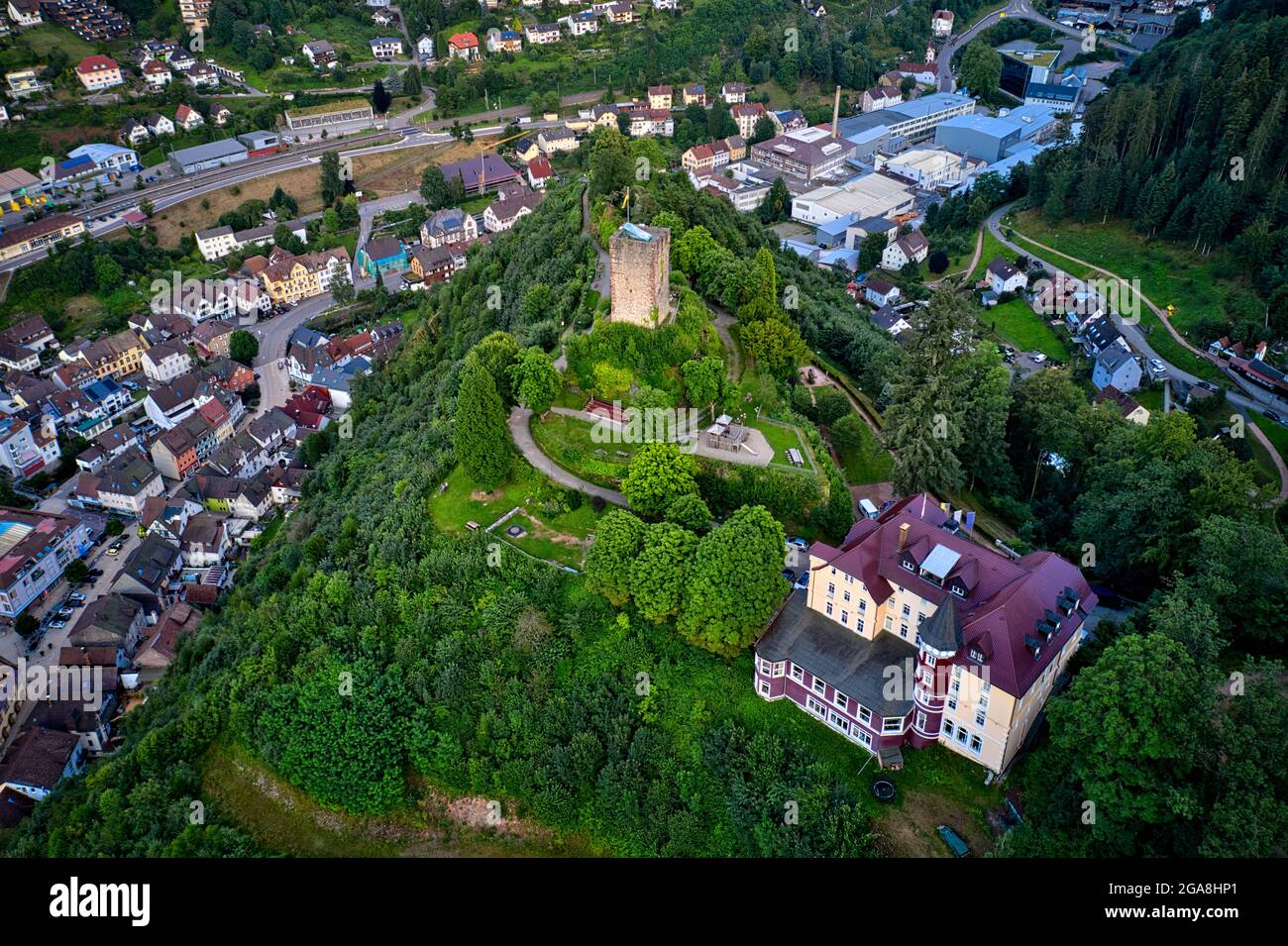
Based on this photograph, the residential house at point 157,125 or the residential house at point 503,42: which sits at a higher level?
the residential house at point 503,42

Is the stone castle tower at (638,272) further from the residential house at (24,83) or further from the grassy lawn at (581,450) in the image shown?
the residential house at (24,83)

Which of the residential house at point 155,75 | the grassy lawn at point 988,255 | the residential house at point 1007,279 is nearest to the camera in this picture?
the residential house at point 1007,279

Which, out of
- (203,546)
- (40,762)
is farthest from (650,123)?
(40,762)

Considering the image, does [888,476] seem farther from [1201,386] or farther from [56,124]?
[56,124]

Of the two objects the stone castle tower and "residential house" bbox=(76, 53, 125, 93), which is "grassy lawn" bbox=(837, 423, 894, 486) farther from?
"residential house" bbox=(76, 53, 125, 93)

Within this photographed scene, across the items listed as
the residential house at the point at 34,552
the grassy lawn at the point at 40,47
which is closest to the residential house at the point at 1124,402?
the residential house at the point at 34,552

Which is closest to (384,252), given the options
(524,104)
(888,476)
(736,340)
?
(524,104)
